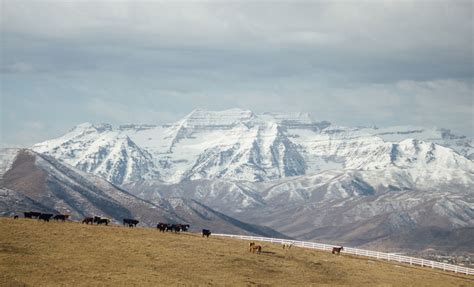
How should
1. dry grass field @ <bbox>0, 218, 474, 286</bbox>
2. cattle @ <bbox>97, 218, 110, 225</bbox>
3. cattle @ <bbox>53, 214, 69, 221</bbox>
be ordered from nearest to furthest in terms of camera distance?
dry grass field @ <bbox>0, 218, 474, 286</bbox>
cattle @ <bbox>53, 214, 69, 221</bbox>
cattle @ <bbox>97, 218, 110, 225</bbox>

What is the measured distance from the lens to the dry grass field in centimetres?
9319

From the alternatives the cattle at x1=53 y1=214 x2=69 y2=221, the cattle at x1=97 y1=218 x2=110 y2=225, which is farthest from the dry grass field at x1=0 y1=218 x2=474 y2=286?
the cattle at x1=97 y1=218 x2=110 y2=225

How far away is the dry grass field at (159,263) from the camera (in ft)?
306

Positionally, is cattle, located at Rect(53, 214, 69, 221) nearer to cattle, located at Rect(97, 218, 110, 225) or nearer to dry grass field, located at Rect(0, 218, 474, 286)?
cattle, located at Rect(97, 218, 110, 225)

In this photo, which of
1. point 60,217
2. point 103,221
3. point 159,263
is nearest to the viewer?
point 159,263

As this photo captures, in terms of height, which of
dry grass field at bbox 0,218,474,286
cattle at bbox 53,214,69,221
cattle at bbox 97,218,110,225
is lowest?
dry grass field at bbox 0,218,474,286

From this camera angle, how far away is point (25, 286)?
8519cm

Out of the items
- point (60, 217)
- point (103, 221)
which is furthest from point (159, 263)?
point (103, 221)

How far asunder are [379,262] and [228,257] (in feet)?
105

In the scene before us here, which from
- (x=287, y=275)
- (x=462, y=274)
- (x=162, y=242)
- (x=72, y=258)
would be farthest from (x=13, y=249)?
(x=462, y=274)

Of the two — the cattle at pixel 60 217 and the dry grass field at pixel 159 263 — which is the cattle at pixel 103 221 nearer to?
the cattle at pixel 60 217

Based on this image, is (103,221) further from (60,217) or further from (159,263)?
(159,263)

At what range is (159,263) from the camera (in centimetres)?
10344

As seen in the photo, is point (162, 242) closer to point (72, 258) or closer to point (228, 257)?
point (228, 257)
